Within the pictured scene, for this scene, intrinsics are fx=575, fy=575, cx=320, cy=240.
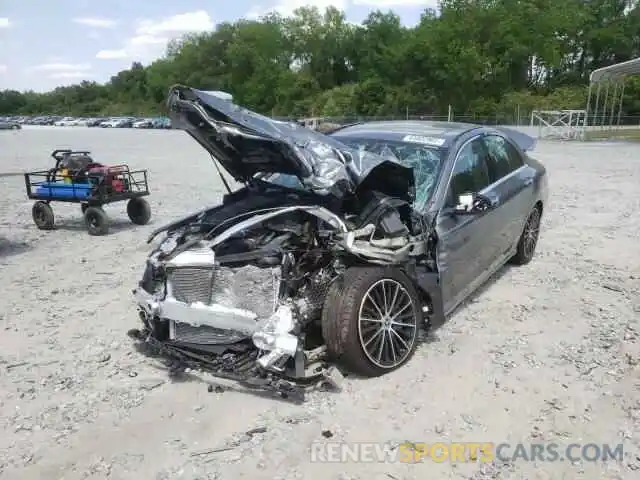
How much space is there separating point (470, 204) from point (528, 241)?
2324 mm

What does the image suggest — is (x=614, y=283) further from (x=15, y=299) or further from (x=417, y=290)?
(x=15, y=299)

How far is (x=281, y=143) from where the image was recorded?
3904mm

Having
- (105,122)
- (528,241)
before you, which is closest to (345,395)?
(528,241)

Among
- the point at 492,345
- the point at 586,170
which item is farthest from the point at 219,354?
the point at 586,170

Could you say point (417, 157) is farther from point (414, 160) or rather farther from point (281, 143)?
point (281, 143)

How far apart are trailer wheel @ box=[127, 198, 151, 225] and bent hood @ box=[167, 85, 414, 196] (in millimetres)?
5345

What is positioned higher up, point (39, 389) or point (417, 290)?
point (417, 290)

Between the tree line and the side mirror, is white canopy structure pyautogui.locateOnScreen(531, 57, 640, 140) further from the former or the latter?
the side mirror

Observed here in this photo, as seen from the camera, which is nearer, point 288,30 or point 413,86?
point 413,86

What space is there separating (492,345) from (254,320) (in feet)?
6.43

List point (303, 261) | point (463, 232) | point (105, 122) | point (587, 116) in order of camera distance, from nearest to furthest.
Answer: point (303, 261) → point (463, 232) → point (587, 116) → point (105, 122)

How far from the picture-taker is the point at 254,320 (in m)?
3.57

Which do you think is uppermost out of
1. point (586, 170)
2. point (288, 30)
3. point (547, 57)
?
point (288, 30)

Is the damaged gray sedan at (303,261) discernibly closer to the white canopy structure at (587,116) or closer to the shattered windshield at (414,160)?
the shattered windshield at (414,160)
